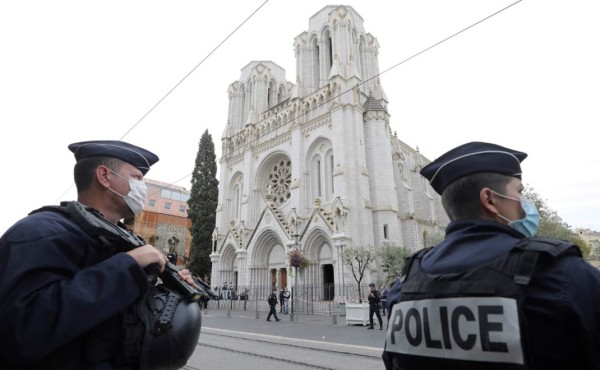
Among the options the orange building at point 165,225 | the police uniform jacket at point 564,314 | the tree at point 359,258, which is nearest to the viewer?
the police uniform jacket at point 564,314

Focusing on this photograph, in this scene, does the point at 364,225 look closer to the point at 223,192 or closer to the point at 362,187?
the point at 362,187

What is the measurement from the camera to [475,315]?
4.47 feet

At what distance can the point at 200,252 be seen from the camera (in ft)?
124

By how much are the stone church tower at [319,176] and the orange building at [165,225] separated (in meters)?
11.7

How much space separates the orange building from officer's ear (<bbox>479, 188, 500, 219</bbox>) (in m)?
40.5

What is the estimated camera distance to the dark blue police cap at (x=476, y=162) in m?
1.77

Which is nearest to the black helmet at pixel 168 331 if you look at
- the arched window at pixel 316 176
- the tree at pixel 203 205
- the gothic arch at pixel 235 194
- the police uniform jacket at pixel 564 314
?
the police uniform jacket at pixel 564 314

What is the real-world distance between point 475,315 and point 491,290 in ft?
0.46

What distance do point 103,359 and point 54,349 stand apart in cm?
26

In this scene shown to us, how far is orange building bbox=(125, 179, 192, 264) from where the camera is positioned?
149 ft

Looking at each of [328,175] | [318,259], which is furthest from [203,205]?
[318,259]

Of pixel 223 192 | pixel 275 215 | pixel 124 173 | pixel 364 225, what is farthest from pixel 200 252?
pixel 124 173

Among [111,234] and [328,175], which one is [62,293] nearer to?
[111,234]

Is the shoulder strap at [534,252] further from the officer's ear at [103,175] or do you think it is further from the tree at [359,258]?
the tree at [359,258]
